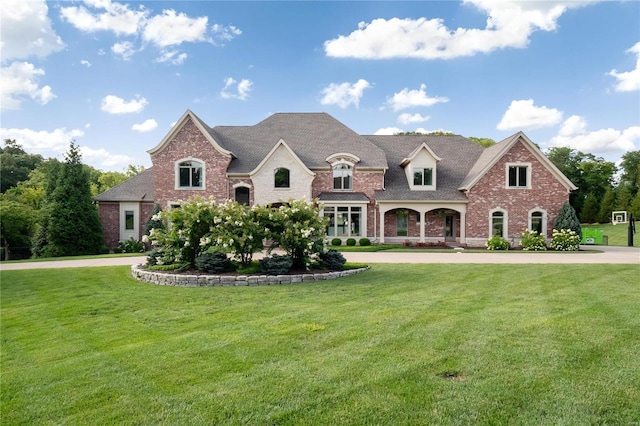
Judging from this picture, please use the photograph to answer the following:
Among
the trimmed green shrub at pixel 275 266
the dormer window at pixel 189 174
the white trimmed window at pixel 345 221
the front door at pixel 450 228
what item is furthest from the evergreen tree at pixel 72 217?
the front door at pixel 450 228

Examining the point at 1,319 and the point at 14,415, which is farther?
the point at 1,319

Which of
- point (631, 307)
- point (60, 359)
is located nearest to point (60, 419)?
point (60, 359)

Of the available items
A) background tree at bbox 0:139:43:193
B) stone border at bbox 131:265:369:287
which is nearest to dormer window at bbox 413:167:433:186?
stone border at bbox 131:265:369:287

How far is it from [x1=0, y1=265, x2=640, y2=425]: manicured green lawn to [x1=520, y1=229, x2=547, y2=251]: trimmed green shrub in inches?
602

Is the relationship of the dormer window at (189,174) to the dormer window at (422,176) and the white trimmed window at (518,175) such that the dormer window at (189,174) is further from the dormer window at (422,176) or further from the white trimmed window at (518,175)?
the white trimmed window at (518,175)

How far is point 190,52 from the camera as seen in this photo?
778 inches

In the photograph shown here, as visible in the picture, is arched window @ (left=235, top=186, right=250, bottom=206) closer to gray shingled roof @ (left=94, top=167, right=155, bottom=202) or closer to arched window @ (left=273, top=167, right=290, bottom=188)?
arched window @ (left=273, top=167, right=290, bottom=188)

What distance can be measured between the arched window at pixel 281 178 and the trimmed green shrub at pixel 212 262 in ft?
47.8

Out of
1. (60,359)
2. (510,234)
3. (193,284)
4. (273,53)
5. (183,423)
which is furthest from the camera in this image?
(510,234)

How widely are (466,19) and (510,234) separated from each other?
44.5ft

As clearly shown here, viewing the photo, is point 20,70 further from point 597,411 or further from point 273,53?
point 597,411

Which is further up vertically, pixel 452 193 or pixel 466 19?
pixel 466 19

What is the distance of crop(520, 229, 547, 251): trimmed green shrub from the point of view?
23594 millimetres

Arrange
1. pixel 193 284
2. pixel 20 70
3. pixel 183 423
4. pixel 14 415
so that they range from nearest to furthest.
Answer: pixel 183 423, pixel 14 415, pixel 193 284, pixel 20 70
